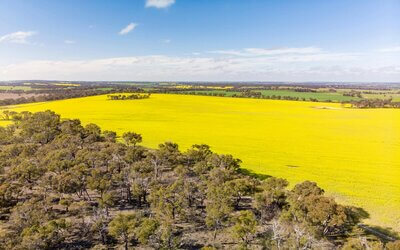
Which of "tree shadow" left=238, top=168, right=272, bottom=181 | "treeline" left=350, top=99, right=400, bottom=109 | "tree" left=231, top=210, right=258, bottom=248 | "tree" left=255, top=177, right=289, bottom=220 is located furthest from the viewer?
"treeline" left=350, top=99, right=400, bottom=109

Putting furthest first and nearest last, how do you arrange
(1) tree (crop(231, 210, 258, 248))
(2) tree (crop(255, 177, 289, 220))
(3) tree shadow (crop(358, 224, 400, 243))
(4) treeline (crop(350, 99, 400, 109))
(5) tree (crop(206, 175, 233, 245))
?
(4) treeline (crop(350, 99, 400, 109))
(2) tree (crop(255, 177, 289, 220))
(3) tree shadow (crop(358, 224, 400, 243))
(5) tree (crop(206, 175, 233, 245))
(1) tree (crop(231, 210, 258, 248))

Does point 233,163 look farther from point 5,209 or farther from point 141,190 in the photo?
point 5,209

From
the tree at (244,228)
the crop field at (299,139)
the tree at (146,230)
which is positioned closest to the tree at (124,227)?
the tree at (146,230)

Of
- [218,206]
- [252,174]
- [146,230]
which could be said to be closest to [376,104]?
[252,174]

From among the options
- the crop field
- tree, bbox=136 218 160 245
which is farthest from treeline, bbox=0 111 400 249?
the crop field

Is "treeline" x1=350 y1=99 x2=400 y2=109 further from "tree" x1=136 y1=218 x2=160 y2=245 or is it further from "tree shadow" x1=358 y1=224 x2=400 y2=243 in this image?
"tree" x1=136 y1=218 x2=160 y2=245

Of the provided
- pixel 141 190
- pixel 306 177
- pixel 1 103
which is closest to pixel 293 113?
pixel 306 177

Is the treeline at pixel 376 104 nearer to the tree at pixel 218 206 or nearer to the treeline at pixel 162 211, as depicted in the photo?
the treeline at pixel 162 211
